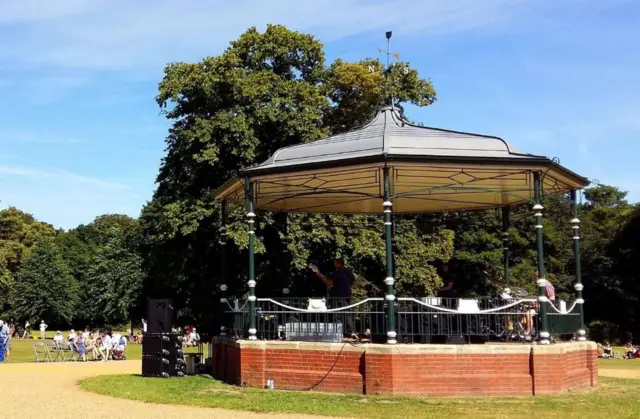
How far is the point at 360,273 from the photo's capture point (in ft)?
105

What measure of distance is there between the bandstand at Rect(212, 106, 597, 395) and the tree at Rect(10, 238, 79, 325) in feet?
216

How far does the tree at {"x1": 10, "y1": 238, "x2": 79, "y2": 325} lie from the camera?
254 ft

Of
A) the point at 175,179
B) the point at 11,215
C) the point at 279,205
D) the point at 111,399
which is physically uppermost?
the point at 11,215

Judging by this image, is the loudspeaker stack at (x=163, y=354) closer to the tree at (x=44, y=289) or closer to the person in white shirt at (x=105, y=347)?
the person in white shirt at (x=105, y=347)

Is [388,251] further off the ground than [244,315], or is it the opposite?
[388,251]

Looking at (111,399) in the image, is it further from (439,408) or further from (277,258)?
(277,258)

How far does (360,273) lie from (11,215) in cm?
6290

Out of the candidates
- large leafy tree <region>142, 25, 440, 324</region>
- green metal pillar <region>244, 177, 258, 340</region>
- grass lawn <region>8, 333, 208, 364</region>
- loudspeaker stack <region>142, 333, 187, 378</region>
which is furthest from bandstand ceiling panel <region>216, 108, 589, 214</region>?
grass lawn <region>8, 333, 208, 364</region>

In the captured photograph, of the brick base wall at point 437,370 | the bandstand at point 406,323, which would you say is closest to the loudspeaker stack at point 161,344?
the bandstand at point 406,323

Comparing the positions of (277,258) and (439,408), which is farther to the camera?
(277,258)

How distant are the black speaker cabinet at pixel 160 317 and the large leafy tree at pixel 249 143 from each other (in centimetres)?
906

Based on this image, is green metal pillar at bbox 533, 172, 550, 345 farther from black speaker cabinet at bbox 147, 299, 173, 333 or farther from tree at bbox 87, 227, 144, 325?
tree at bbox 87, 227, 144, 325

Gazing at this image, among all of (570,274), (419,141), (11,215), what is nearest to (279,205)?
(419,141)

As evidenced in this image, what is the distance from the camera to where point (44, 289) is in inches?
3061
